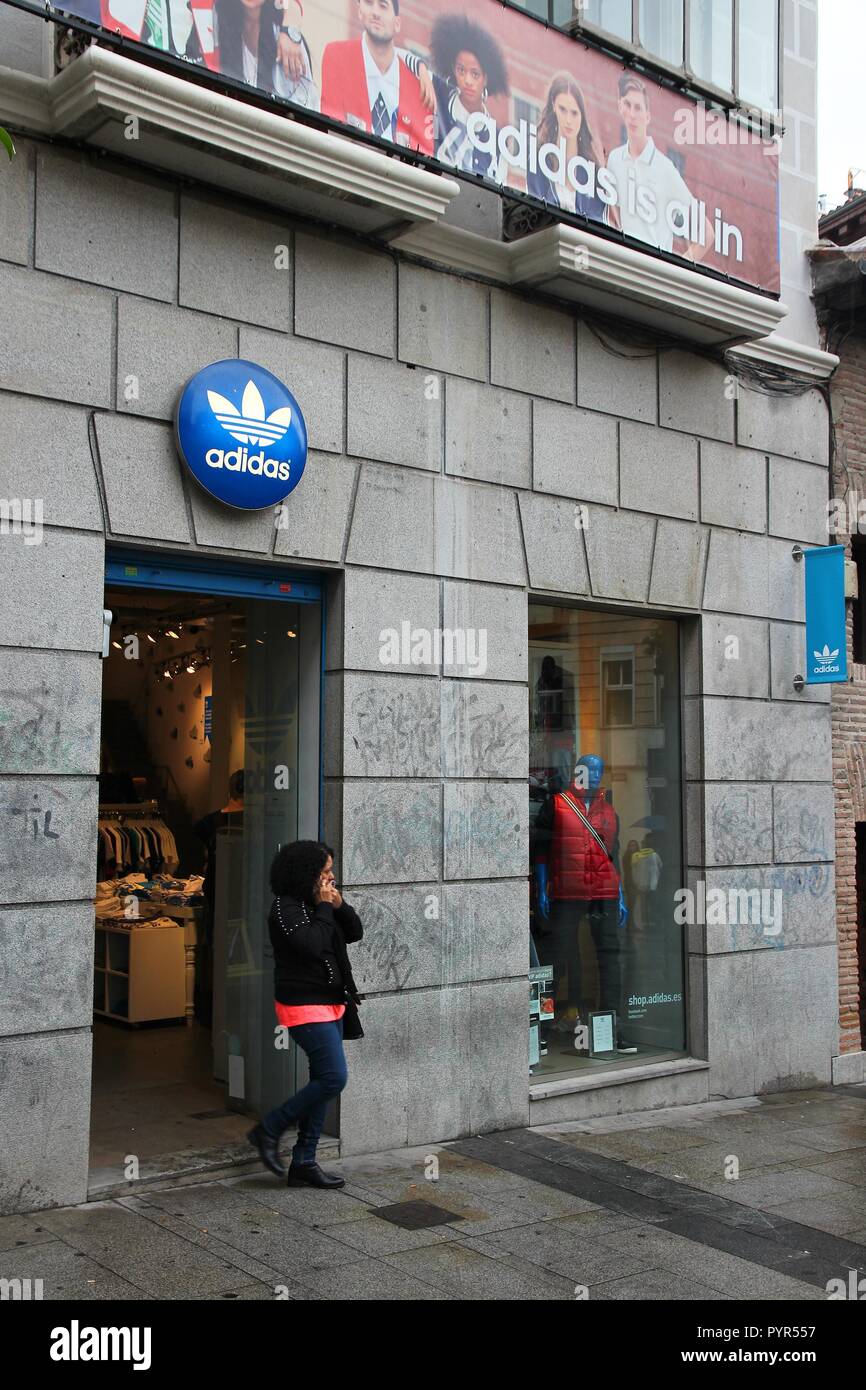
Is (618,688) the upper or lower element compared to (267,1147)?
upper

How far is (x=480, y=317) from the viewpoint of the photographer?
8.78 m

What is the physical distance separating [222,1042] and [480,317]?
5119 millimetres

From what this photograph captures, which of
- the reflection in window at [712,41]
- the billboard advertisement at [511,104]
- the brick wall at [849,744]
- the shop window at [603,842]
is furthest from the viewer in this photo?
the brick wall at [849,744]

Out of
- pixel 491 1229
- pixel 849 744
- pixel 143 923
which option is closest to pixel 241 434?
pixel 491 1229

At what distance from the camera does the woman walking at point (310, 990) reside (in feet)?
22.2

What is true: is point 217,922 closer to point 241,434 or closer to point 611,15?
point 241,434

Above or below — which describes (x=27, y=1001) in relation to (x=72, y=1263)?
above

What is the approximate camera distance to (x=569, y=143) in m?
8.98

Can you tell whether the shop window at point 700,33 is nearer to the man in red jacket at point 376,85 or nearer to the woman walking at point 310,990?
the man in red jacket at point 376,85

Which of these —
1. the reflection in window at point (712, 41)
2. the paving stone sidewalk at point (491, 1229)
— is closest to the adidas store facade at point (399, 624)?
the paving stone sidewalk at point (491, 1229)

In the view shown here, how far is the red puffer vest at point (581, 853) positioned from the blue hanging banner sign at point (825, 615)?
2.17 metres

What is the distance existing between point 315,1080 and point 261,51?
5.57 m

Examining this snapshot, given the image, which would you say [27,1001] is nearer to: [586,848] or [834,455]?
[586,848]

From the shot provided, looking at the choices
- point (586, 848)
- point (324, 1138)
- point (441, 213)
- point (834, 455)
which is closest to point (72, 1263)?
point (324, 1138)
